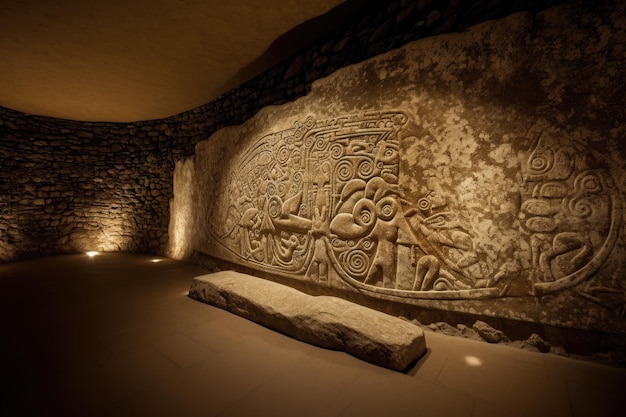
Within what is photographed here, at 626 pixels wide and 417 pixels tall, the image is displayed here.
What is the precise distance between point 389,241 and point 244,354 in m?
1.58

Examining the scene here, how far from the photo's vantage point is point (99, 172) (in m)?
6.46

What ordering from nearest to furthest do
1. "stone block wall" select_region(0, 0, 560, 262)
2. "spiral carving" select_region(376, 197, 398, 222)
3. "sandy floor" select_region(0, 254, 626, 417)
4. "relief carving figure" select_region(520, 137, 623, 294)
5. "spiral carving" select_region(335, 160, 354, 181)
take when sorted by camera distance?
"sandy floor" select_region(0, 254, 626, 417)
"relief carving figure" select_region(520, 137, 623, 294)
"spiral carving" select_region(376, 197, 398, 222)
"spiral carving" select_region(335, 160, 354, 181)
"stone block wall" select_region(0, 0, 560, 262)

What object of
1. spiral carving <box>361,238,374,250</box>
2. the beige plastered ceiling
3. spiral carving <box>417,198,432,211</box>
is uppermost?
the beige plastered ceiling

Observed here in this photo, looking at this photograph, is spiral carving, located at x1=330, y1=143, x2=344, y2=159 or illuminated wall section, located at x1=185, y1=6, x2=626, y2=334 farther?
spiral carving, located at x1=330, y1=143, x2=344, y2=159

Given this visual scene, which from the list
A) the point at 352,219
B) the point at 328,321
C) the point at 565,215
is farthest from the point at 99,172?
the point at 565,215

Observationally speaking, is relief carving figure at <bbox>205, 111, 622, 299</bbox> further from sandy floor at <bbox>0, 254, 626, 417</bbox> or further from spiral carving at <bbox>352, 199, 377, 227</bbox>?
sandy floor at <bbox>0, 254, 626, 417</bbox>

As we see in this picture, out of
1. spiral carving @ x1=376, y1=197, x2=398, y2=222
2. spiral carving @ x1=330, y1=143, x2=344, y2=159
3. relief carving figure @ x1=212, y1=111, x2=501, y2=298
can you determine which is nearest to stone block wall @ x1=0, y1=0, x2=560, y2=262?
relief carving figure @ x1=212, y1=111, x2=501, y2=298

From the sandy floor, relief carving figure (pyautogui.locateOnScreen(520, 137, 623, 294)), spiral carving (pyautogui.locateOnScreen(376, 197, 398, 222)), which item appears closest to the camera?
the sandy floor

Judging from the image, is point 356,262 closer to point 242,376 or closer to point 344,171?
point 344,171

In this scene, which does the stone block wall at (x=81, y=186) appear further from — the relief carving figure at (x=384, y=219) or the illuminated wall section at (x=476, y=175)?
the illuminated wall section at (x=476, y=175)

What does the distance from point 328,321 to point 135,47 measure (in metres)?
4.17

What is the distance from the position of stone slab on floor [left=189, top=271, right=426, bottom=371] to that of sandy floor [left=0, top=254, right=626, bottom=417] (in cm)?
8

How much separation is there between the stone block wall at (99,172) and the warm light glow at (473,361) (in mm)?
3486

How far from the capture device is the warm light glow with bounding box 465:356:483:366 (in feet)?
6.07
